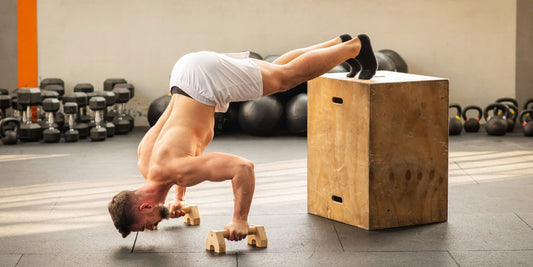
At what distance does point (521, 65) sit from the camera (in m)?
8.47

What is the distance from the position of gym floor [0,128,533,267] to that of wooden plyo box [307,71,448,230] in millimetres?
127

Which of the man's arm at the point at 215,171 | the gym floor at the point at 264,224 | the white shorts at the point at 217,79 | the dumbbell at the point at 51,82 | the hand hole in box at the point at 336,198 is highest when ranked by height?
the white shorts at the point at 217,79

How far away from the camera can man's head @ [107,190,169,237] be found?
3.69 meters

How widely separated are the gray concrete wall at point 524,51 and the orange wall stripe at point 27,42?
5.53 metres

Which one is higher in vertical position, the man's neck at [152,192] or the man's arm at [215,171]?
the man's arm at [215,171]

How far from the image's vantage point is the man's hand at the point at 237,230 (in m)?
3.78

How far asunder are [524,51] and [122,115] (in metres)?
4.64

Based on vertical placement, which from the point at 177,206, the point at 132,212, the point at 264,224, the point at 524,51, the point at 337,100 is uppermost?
the point at 524,51

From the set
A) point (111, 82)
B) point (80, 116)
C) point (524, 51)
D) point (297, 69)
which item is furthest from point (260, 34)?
point (297, 69)

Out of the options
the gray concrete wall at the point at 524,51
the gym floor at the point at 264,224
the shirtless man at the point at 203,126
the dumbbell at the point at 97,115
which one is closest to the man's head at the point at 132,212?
the shirtless man at the point at 203,126

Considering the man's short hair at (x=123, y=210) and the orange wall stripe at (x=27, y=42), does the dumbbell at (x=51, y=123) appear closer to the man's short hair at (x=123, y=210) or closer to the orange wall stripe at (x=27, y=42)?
the orange wall stripe at (x=27, y=42)

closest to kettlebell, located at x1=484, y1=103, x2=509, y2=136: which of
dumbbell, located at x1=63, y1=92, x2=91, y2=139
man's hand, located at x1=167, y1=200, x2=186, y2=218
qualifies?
dumbbell, located at x1=63, y1=92, x2=91, y2=139

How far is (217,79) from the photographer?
12.9ft

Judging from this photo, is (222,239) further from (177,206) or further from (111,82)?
(111,82)
